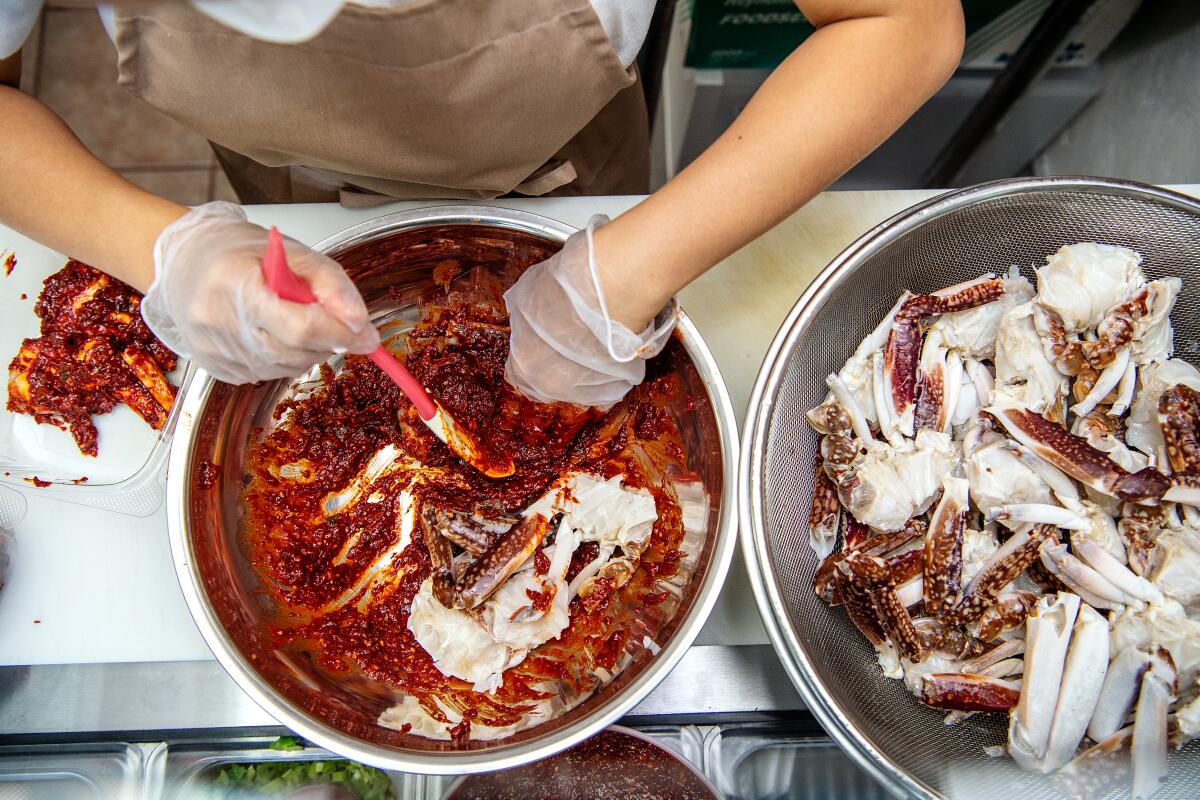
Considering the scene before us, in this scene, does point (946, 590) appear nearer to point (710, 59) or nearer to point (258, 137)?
point (258, 137)

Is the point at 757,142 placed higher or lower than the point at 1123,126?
lower

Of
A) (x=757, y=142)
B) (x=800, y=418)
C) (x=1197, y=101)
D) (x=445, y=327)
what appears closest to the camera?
(x=757, y=142)

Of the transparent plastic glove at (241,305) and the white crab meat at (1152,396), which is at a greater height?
the transparent plastic glove at (241,305)

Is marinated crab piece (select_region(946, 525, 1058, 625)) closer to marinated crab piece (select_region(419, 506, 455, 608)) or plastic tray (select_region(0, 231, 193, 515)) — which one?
marinated crab piece (select_region(419, 506, 455, 608))

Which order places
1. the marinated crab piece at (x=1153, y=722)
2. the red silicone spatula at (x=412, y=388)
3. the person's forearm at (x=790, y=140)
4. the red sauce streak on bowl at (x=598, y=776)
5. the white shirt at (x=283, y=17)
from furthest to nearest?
the red sauce streak on bowl at (x=598, y=776) → the marinated crab piece at (x=1153, y=722) → the person's forearm at (x=790, y=140) → the red silicone spatula at (x=412, y=388) → the white shirt at (x=283, y=17)

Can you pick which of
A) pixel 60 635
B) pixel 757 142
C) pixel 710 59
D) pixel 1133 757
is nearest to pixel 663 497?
pixel 757 142

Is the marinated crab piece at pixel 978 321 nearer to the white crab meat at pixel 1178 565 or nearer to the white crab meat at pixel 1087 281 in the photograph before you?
the white crab meat at pixel 1087 281

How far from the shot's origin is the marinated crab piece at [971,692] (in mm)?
1175

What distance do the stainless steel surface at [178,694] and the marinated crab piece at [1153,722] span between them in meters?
0.52

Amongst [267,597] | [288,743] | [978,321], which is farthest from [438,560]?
[978,321]

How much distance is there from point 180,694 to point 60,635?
0.24m

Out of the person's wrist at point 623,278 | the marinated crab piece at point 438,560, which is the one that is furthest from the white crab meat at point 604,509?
the person's wrist at point 623,278

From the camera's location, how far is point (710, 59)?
221 centimetres

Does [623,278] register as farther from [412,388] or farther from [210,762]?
[210,762]
